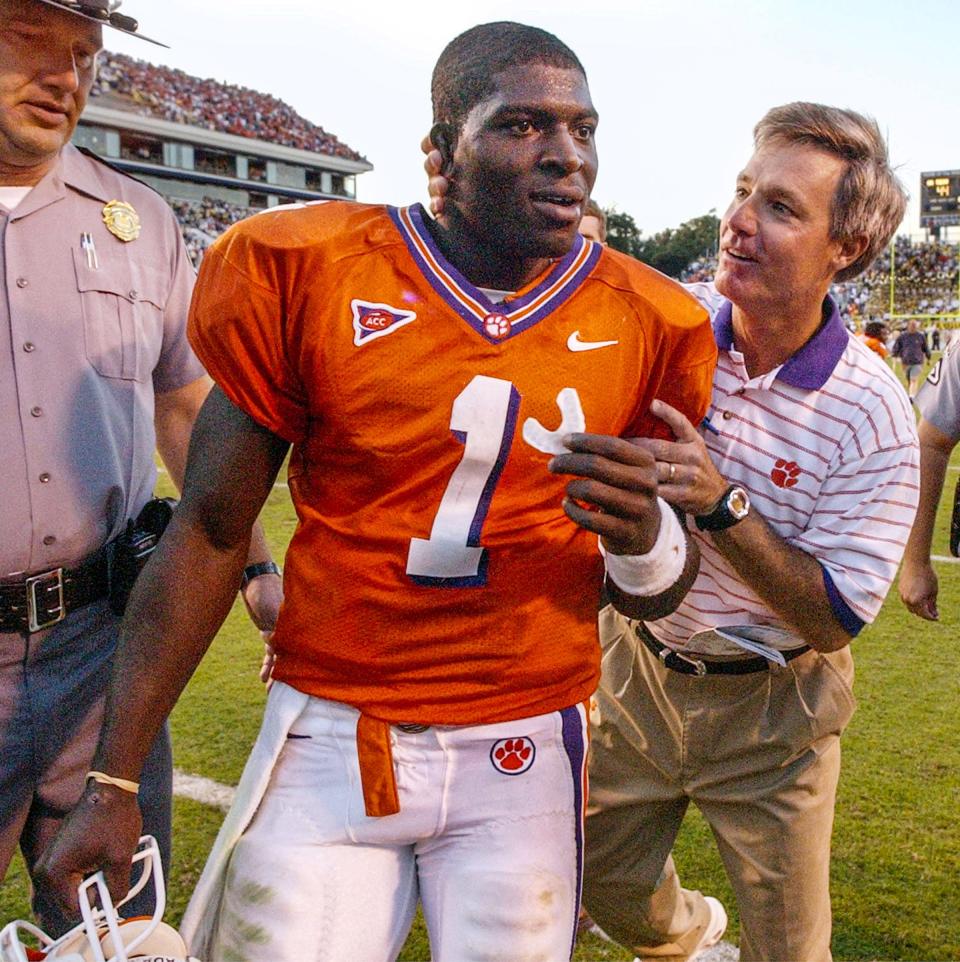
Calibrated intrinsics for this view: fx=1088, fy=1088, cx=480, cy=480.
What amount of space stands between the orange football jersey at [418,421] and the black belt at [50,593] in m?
0.60

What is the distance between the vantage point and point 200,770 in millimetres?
3887

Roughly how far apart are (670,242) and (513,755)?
253ft

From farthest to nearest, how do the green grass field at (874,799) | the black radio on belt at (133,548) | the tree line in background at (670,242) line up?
the tree line in background at (670,242), the green grass field at (874,799), the black radio on belt at (133,548)

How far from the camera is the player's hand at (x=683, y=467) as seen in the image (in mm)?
1766

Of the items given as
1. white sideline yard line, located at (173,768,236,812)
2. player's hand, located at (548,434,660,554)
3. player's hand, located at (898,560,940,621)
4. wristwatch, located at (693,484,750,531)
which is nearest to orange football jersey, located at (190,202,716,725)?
player's hand, located at (548,434,660,554)

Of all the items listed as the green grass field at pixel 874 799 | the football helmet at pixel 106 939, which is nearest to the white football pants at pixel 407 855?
the football helmet at pixel 106 939

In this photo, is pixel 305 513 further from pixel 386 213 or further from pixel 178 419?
pixel 178 419

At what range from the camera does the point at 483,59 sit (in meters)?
1.65

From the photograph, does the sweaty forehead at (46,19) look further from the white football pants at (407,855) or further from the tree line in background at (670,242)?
the tree line in background at (670,242)

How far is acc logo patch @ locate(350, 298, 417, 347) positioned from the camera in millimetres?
1591

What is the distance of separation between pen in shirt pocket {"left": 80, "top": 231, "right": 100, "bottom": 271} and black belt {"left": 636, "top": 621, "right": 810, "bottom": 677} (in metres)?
1.44

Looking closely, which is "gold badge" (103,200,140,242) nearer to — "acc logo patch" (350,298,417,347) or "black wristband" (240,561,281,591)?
"black wristband" (240,561,281,591)

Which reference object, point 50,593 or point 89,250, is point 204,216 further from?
point 50,593

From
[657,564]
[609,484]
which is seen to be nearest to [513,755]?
[657,564]
